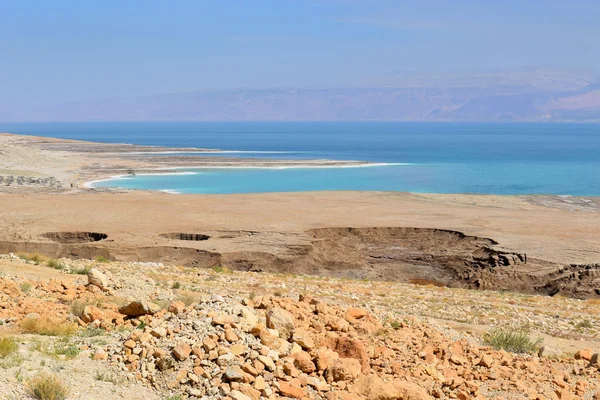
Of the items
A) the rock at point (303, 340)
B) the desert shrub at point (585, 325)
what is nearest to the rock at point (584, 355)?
the desert shrub at point (585, 325)

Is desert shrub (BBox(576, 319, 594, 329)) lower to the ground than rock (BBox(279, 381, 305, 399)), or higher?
lower

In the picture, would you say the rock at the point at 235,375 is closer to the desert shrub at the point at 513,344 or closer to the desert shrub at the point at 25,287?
the desert shrub at the point at 513,344

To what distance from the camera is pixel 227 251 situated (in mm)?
24688

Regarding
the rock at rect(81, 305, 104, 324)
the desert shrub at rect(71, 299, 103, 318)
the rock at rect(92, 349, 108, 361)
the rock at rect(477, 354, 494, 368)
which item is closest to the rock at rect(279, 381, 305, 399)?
the rock at rect(92, 349, 108, 361)

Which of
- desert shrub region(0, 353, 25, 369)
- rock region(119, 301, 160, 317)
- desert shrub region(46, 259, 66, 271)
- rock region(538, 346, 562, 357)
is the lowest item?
rock region(538, 346, 562, 357)

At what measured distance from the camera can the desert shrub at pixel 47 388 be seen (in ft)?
23.5

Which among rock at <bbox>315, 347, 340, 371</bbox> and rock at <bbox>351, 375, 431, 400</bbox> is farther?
rock at <bbox>315, 347, 340, 371</bbox>

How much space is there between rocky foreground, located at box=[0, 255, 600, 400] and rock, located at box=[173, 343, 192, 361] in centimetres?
1

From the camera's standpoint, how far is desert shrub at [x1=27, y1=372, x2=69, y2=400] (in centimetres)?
716

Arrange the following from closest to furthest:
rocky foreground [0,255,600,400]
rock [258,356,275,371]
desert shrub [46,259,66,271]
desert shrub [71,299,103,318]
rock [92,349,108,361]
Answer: rocky foreground [0,255,600,400], rock [258,356,275,371], rock [92,349,108,361], desert shrub [71,299,103,318], desert shrub [46,259,66,271]

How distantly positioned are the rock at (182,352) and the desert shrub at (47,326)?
221 cm

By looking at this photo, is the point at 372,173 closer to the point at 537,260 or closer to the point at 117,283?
the point at 537,260

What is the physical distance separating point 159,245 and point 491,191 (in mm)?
31788

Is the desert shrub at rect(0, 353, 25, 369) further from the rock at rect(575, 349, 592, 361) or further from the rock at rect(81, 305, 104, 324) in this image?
the rock at rect(575, 349, 592, 361)
